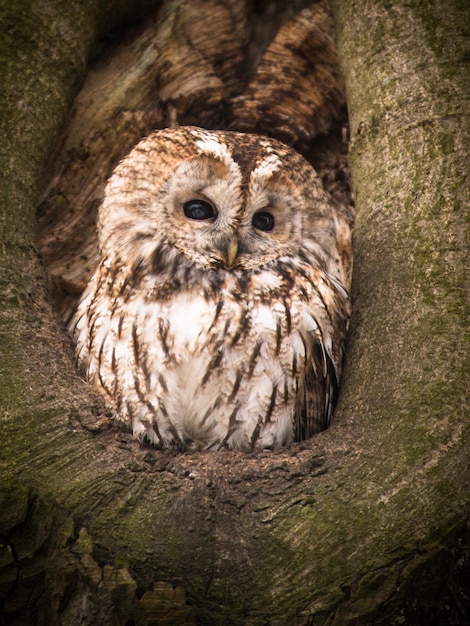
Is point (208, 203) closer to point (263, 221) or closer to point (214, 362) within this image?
point (263, 221)

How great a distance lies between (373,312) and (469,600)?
0.77m

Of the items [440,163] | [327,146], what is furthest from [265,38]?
[440,163]

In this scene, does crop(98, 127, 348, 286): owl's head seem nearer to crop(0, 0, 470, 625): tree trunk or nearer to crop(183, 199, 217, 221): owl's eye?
crop(183, 199, 217, 221): owl's eye

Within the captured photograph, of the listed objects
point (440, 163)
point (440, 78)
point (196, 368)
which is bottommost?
point (196, 368)

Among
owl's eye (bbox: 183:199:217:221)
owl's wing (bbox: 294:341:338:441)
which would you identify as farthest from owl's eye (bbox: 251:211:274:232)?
owl's wing (bbox: 294:341:338:441)

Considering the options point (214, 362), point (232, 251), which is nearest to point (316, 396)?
point (214, 362)

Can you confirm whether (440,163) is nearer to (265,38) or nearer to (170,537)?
(265,38)

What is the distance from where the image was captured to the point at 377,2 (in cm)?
224

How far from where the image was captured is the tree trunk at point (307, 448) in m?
1.43

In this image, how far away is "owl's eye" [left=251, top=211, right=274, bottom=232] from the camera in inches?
89.2

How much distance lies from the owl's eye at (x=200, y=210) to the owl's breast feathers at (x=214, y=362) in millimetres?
194

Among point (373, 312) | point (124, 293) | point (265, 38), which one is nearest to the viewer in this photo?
point (373, 312)

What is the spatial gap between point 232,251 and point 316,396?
52cm

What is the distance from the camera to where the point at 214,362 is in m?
2.08
